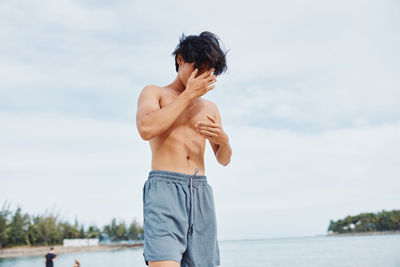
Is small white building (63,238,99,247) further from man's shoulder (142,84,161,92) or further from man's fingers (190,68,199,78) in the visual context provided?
man's fingers (190,68,199,78)

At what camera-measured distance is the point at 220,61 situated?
186 centimetres

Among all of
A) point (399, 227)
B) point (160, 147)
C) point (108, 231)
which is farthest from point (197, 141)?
point (399, 227)

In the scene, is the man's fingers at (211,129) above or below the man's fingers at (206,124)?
below

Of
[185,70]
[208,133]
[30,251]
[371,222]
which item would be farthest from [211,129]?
[371,222]

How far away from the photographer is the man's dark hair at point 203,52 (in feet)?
6.05

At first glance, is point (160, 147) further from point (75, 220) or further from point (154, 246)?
point (75, 220)

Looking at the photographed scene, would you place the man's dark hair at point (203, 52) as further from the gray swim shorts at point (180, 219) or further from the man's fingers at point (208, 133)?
the gray swim shorts at point (180, 219)

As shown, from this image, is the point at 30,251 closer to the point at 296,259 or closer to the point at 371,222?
the point at 296,259

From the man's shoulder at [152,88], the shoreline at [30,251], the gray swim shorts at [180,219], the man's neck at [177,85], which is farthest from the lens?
the shoreline at [30,251]

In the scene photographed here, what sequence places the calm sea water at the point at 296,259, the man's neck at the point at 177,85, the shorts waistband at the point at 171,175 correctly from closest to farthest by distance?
1. the shorts waistband at the point at 171,175
2. the man's neck at the point at 177,85
3. the calm sea water at the point at 296,259

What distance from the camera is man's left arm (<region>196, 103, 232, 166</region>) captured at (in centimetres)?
175

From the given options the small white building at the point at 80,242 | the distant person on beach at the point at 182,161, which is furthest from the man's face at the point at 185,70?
the small white building at the point at 80,242

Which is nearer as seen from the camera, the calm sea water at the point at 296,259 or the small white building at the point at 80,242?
the calm sea water at the point at 296,259

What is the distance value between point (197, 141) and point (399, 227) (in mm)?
93923
